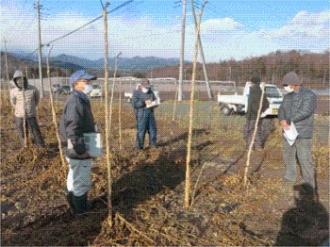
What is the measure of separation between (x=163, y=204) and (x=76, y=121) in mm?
1375

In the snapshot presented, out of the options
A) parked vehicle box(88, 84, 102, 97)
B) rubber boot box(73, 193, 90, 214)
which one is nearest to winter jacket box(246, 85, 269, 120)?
parked vehicle box(88, 84, 102, 97)

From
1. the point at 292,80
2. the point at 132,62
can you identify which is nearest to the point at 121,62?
the point at 132,62

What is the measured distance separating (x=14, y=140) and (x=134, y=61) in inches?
142

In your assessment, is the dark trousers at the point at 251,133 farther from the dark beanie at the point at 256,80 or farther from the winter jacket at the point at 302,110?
the winter jacket at the point at 302,110

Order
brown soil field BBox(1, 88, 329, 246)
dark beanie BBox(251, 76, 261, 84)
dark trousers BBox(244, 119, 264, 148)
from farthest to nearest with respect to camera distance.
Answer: dark trousers BBox(244, 119, 264, 148), dark beanie BBox(251, 76, 261, 84), brown soil field BBox(1, 88, 329, 246)

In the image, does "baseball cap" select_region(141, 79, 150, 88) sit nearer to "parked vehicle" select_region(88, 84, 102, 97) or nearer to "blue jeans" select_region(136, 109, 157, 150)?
"blue jeans" select_region(136, 109, 157, 150)

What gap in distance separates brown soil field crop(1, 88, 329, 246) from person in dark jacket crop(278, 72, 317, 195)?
0.35 meters

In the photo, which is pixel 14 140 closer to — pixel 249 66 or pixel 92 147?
pixel 92 147

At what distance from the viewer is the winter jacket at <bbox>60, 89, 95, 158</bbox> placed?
2500mm

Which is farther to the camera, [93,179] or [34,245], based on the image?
[93,179]

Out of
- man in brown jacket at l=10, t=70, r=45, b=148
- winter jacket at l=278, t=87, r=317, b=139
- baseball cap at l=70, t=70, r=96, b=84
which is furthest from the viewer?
man in brown jacket at l=10, t=70, r=45, b=148

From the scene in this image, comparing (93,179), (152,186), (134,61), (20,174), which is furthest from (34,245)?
(134,61)

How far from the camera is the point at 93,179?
3.58m

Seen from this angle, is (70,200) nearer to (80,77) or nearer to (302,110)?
(80,77)
